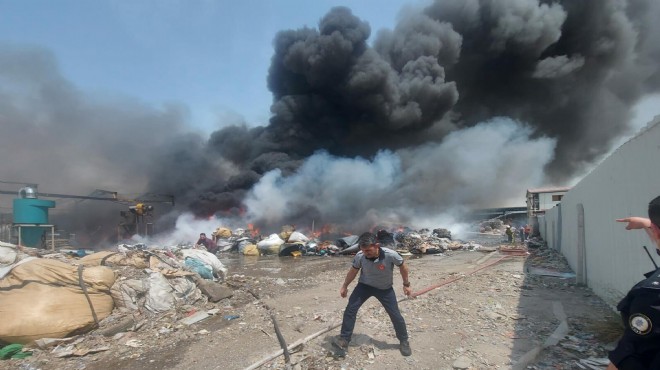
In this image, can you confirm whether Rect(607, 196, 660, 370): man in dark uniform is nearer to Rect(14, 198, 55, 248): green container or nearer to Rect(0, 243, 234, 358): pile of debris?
Rect(0, 243, 234, 358): pile of debris

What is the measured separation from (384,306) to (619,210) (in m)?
3.08

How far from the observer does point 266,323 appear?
15.6 ft

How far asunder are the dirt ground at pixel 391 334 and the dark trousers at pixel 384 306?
207 mm

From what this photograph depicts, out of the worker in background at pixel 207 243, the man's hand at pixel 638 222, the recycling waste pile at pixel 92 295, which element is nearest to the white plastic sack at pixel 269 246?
the worker in background at pixel 207 243

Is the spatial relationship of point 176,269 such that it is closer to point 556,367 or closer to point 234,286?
point 234,286

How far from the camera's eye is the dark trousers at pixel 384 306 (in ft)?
11.7

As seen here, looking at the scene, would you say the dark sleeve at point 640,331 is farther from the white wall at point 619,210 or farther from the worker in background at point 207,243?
the worker in background at point 207,243

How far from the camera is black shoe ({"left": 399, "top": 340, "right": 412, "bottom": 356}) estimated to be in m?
3.50

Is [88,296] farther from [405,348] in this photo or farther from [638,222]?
[638,222]

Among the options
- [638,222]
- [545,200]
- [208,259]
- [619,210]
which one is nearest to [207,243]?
[208,259]

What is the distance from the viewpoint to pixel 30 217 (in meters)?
11.3

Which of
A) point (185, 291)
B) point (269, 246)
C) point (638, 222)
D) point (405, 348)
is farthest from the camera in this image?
point (269, 246)

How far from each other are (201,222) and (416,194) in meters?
13.0

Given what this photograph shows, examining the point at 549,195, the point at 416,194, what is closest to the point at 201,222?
the point at 416,194
